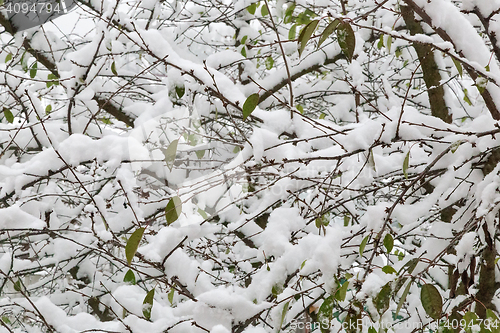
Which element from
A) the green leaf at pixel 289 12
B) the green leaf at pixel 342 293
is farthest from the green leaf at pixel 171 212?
the green leaf at pixel 289 12

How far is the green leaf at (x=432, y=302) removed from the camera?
→ 1160 millimetres

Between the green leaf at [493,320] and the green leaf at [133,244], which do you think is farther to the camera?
the green leaf at [133,244]

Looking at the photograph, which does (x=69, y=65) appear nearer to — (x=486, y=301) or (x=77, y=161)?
(x=77, y=161)

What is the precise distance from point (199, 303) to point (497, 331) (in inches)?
37.3

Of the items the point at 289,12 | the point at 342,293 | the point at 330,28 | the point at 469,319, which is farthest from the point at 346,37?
the point at 289,12

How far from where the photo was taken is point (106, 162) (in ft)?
Answer: 6.23

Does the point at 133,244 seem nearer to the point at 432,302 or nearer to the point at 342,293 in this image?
the point at 342,293

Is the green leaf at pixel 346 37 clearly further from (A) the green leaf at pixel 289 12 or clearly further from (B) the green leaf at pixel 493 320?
(A) the green leaf at pixel 289 12

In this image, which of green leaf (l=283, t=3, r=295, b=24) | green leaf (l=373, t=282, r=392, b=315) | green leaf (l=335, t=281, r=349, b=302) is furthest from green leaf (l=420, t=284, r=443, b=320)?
green leaf (l=283, t=3, r=295, b=24)

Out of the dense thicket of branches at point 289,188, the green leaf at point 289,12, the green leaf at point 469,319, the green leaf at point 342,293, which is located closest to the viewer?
the green leaf at point 469,319

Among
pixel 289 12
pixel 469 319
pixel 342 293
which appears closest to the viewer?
pixel 469 319

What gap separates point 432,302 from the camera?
3.82 ft

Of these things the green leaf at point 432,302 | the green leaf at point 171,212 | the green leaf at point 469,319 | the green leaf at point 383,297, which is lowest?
the green leaf at point 469,319

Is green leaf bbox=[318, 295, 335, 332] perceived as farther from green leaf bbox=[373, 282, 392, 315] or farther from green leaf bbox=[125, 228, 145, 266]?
green leaf bbox=[125, 228, 145, 266]
